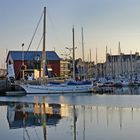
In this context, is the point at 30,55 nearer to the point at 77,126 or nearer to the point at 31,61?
the point at 31,61

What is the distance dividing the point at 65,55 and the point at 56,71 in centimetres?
904

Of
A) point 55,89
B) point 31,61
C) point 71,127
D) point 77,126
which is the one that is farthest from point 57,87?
point 71,127

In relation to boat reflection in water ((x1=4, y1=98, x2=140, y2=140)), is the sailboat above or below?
above

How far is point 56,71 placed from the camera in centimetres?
10050

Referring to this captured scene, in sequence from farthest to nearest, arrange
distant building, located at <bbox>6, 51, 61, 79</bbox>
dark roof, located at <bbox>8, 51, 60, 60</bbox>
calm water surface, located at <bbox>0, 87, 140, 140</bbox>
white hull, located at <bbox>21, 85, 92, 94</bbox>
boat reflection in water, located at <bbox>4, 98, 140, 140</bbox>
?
dark roof, located at <bbox>8, 51, 60, 60</bbox>, distant building, located at <bbox>6, 51, 61, 79</bbox>, white hull, located at <bbox>21, 85, 92, 94</bbox>, boat reflection in water, located at <bbox>4, 98, 140, 140</bbox>, calm water surface, located at <bbox>0, 87, 140, 140</bbox>

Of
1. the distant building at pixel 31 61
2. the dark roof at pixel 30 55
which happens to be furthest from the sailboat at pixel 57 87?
the dark roof at pixel 30 55

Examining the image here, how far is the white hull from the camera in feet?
229

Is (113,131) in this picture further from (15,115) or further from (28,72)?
(28,72)

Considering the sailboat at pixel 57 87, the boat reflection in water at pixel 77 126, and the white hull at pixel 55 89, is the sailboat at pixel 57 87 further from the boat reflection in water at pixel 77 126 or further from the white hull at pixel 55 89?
the boat reflection in water at pixel 77 126

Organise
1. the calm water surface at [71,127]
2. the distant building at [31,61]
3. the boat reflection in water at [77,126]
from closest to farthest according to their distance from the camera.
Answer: the calm water surface at [71,127]
the boat reflection in water at [77,126]
the distant building at [31,61]

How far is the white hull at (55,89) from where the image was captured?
6969 cm


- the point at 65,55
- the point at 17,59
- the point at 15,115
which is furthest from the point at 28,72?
the point at 15,115

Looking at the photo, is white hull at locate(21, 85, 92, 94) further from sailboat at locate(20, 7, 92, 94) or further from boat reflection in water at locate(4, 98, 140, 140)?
boat reflection in water at locate(4, 98, 140, 140)

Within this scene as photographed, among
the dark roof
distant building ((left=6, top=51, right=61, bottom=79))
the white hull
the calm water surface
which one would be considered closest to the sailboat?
the white hull
